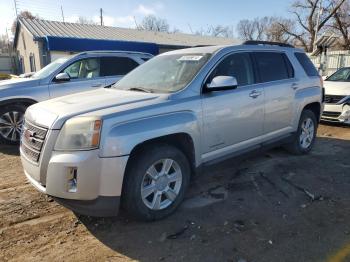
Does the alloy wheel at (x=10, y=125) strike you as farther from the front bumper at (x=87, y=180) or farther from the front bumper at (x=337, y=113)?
the front bumper at (x=337, y=113)

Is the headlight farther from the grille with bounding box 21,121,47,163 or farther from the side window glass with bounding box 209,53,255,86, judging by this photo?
the side window glass with bounding box 209,53,255,86

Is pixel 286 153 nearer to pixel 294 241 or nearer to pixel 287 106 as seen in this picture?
pixel 287 106

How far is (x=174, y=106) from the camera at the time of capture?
373 centimetres

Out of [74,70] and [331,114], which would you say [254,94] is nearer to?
[74,70]

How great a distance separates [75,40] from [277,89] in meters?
16.4

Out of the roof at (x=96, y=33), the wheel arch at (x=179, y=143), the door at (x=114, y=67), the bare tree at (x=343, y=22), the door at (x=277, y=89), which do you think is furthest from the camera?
the bare tree at (x=343, y=22)

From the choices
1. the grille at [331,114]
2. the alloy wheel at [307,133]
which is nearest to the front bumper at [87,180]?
the alloy wheel at [307,133]

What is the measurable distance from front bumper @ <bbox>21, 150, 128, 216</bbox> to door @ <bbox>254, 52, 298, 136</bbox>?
2637 millimetres

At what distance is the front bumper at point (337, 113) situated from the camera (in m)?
8.41

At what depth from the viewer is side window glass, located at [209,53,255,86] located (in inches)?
174

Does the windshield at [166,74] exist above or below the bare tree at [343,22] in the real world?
below

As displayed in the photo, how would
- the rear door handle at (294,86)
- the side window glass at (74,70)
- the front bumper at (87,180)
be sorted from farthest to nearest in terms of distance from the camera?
1. the side window glass at (74,70)
2. the rear door handle at (294,86)
3. the front bumper at (87,180)

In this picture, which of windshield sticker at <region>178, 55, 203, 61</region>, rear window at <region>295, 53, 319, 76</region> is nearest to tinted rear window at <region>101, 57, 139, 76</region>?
windshield sticker at <region>178, 55, 203, 61</region>

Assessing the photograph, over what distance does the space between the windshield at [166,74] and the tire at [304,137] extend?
252cm
